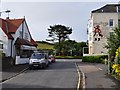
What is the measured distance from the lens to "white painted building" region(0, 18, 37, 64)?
4903 centimetres

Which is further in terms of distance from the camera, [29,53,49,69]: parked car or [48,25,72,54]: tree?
[48,25,72,54]: tree

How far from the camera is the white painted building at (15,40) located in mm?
49031

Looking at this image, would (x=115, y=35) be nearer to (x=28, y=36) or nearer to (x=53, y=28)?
(x=28, y=36)

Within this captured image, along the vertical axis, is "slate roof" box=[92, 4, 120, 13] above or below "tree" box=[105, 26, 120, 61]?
above

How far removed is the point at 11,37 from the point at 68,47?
44.0 meters

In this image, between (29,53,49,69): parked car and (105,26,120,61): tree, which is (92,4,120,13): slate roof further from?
(105,26,120,61): tree

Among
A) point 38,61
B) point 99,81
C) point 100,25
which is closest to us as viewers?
point 99,81

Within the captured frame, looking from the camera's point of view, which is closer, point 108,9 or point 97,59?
point 97,59

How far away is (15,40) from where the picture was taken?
52.8 m

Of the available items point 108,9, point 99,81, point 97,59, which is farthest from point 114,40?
point 108,9

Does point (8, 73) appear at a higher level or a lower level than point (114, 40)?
lower

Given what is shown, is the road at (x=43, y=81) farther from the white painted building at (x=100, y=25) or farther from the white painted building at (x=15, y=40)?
the white painted building at (x=100, y=25)

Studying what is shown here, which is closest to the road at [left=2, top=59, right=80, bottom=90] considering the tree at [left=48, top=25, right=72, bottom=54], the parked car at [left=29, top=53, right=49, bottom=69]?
the parked car at [left=29, top=53, right=49, bottom=69]

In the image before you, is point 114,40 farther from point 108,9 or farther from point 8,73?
point 108,9
